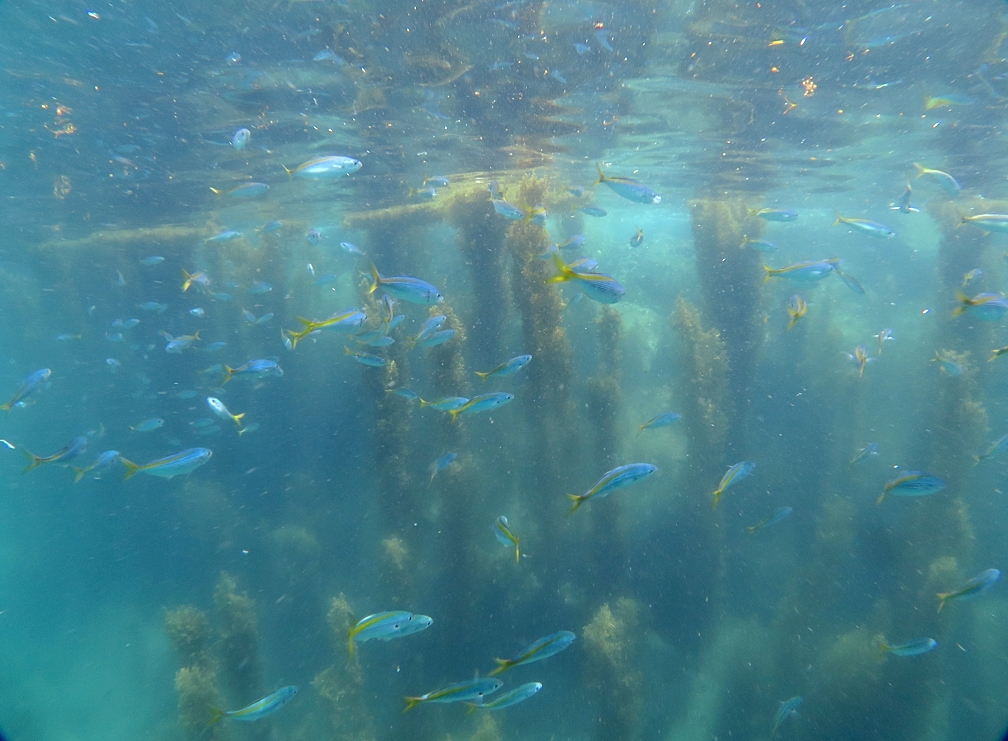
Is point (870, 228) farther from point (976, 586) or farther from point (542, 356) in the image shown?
point (542, 356)

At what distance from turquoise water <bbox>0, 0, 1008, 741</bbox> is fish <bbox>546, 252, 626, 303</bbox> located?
4.12 m

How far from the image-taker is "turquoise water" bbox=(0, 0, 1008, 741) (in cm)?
1004

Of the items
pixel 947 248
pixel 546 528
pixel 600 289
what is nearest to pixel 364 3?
pixel 600 289

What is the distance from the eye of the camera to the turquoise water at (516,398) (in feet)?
32.9

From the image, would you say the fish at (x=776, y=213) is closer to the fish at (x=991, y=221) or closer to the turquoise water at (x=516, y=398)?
the turquoise water at (x=516, y=398)

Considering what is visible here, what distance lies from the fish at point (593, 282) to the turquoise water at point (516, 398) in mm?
4117

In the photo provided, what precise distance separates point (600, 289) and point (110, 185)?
21044 millimetres

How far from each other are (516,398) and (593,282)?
8.90 m

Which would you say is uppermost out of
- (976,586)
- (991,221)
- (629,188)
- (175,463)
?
(629,188)

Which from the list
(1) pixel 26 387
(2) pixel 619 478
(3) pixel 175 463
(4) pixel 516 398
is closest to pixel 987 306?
(2) pixel 619 478

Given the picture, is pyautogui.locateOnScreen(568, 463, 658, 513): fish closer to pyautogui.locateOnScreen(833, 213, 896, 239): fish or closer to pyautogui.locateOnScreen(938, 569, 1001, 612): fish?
pyautogui.locateOnScreen(938, 569, 1001, 612): fish

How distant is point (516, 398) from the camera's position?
539 inches

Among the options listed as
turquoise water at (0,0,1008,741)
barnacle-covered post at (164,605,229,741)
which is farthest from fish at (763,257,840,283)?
barnacle-covered post at (164,605,229,741)

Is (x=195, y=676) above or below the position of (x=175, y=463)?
below
